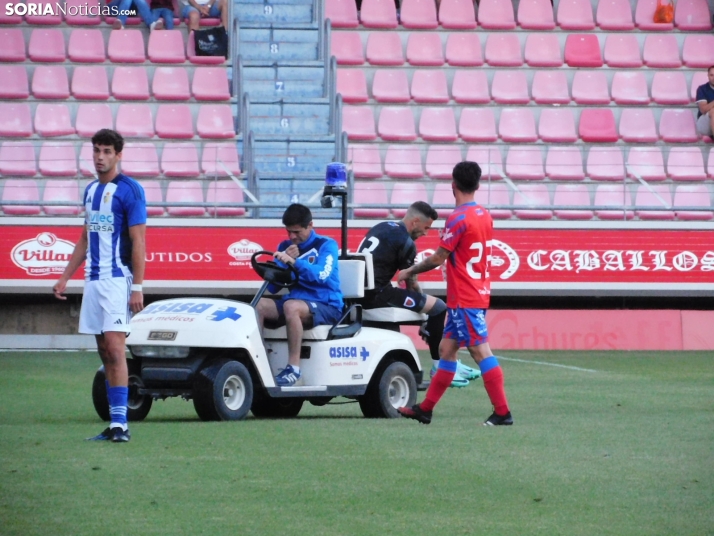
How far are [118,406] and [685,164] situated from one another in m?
15.5

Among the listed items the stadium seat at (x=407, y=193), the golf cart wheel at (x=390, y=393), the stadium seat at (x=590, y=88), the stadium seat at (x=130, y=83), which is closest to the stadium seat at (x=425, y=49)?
the stadium seat at (x=590, y=88)

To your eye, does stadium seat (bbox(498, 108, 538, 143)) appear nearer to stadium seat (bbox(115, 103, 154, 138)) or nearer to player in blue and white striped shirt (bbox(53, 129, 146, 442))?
stadium seat (bbox(115, 103, 154, 138))

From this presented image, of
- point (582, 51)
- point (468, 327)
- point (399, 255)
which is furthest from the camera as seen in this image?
point (582, 51)

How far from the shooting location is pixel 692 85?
22.7 metres

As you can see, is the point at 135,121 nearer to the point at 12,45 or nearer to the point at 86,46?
the point at 86,46

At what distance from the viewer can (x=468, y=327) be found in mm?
9016

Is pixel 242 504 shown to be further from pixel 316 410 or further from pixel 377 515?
pixel 316 410

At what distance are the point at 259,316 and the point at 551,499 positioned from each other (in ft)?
13.7

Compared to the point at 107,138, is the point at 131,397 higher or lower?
lower

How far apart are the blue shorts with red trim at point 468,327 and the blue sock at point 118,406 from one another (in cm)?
236

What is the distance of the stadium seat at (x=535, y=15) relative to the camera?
910 inches

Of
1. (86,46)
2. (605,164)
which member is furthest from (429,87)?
(86,46)

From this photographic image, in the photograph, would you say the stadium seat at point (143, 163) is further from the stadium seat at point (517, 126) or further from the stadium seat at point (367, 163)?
the stadium seat at point (517, 126)

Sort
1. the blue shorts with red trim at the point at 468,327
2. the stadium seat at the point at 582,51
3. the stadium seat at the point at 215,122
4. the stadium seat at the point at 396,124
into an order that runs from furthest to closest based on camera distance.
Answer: the stadium seat at the point at 582,51 < the stadium seat at the point at 396,124 < the stadium seat at the point at 215,122 < the blue shorts with red trim at the point at 468,327
